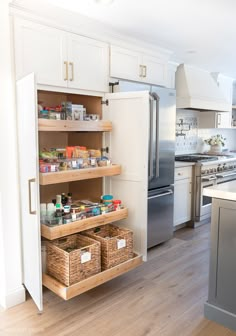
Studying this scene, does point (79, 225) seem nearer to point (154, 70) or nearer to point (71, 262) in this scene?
point (71, 262)

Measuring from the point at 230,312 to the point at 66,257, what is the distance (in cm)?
126

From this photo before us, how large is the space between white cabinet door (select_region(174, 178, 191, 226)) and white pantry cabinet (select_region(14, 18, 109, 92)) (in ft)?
A: 5.82

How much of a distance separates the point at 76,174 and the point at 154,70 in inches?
72.4

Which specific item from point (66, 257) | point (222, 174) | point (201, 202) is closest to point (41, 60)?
point (66, 257)

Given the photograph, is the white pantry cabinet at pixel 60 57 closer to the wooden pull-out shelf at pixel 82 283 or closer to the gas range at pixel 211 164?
the wooden pull-out shelf at pixel 82 283

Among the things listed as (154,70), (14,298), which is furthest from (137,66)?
(14,298)

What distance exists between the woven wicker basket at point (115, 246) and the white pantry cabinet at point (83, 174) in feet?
0.20

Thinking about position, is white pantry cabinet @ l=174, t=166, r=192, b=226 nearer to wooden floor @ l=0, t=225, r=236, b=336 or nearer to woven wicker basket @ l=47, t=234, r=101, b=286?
wooden floor @ l=0, t=225, r=236, b=336

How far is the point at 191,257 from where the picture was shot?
3350 mm

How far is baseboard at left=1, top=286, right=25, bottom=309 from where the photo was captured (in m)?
2.38

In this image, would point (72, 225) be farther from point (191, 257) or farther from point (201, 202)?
point (201, 202)

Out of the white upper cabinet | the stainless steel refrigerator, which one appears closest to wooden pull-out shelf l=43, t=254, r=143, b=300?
the stainless steel refrigerator

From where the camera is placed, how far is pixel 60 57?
103 inches

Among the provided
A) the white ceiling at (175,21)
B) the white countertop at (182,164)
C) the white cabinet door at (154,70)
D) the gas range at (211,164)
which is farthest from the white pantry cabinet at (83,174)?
the gas range at (211,164)
